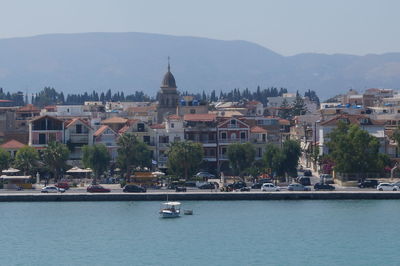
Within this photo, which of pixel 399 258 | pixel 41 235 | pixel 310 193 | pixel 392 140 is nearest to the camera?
pixel 399 258

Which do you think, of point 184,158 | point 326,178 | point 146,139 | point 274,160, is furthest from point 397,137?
point 146,139

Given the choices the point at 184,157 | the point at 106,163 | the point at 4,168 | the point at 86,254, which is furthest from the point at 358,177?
the point at 86,254

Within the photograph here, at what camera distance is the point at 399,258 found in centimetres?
5144

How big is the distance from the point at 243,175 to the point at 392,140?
1267 centimetres

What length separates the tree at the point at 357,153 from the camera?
7950cm

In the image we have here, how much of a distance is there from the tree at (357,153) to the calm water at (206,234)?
24.4 ft

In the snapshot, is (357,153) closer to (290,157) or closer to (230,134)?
(290,157)

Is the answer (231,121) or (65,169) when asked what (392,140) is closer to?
(231,121)

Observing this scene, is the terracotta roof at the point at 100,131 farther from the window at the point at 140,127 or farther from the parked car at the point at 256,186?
the parked car at the point at 256,186

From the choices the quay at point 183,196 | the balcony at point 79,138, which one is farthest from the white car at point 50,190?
the balcony at point 79,138

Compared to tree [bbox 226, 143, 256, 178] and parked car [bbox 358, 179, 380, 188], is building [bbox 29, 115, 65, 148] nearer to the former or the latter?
tree [bbox 226, 143, 256, 178]

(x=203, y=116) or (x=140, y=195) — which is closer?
(x=140, y=195)

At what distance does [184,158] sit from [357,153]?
1246 centimetres

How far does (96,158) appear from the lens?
277ft
